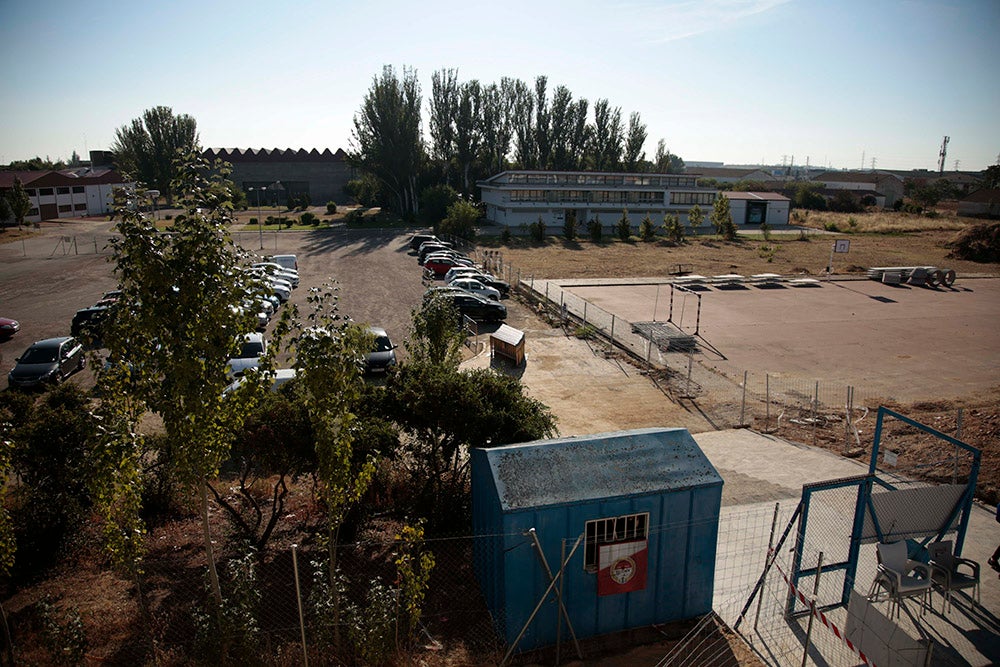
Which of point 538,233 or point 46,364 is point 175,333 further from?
point 538,233

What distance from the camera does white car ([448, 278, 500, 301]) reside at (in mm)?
28438

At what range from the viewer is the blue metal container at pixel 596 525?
756 cm

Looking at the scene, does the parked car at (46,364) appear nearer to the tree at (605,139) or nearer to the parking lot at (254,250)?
the parking lot at (254,250)

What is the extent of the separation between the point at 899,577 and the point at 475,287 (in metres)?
22.6

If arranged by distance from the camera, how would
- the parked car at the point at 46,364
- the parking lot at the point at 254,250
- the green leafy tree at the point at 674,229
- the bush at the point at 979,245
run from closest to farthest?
the parked car at the point at 46,364 < the parking lot at the point at 254,250 < the bush at the point at 979,245 < the green leafy tree at the point at 674,229

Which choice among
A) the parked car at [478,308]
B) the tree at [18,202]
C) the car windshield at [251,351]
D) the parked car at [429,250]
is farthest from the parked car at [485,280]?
the tree at [18,202]

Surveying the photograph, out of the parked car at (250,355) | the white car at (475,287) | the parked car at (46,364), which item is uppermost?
the white car at (475,287)

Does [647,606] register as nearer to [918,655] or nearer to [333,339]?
[918,655]

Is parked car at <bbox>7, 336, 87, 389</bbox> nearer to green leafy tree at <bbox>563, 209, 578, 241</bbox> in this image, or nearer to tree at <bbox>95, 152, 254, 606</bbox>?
tree at <bbox>95, 152, 254, 606</bbox>

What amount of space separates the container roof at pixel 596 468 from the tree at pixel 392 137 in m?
57.2

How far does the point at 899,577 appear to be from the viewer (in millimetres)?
8086

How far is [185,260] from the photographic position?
607 cm

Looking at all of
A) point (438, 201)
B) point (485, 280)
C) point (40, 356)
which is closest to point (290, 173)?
point (438, 201)

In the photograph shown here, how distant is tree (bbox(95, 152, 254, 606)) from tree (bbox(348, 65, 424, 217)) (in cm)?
5810
